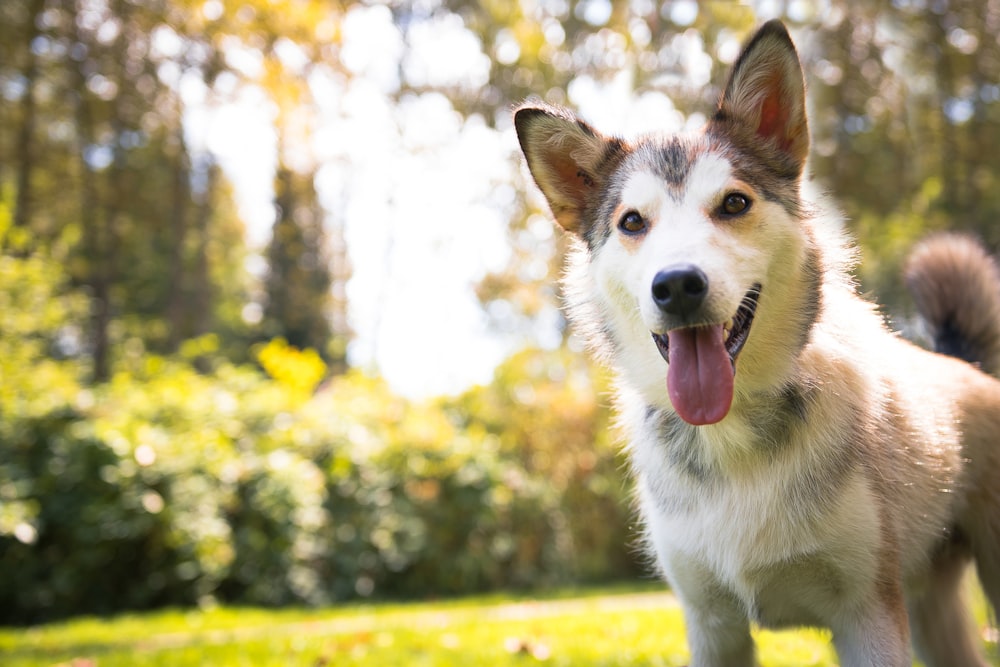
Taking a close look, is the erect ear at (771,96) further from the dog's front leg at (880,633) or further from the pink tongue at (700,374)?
the dog's front leg at (880,633)

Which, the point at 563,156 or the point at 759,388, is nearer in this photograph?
the point at 759,388

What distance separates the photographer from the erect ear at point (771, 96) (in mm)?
2533

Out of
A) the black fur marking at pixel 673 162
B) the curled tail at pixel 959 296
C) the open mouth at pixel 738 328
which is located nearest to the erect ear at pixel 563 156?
the black fur marking at pixel 673 162

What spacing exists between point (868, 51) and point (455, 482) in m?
7.80

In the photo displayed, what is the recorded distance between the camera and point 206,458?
7.68 m

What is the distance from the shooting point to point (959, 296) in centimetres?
353

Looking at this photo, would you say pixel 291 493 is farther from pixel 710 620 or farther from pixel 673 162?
pixel 673 162

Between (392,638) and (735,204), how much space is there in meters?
4.31

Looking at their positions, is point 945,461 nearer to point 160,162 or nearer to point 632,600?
point 632,600

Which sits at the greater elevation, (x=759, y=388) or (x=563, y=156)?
(x=563, y=156)

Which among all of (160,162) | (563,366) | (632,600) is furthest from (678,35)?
(160,162)

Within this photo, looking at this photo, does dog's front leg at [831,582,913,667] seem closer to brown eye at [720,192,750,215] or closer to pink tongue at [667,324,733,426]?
pink tongue at [667,324,733,426]

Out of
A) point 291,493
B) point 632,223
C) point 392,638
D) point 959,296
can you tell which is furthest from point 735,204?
point 291,493

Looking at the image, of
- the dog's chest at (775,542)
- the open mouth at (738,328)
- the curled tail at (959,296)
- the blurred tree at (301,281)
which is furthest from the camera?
the blurred tree at (301,281)
